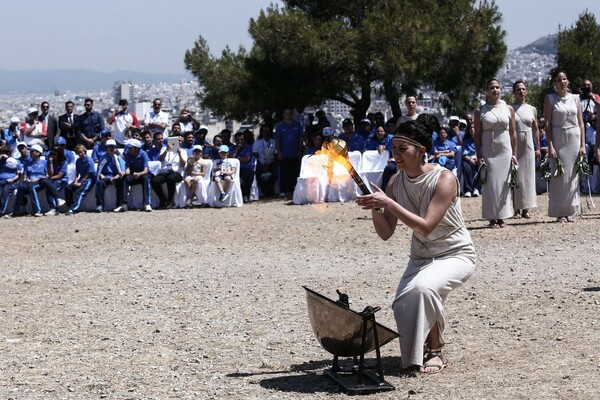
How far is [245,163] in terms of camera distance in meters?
22.0

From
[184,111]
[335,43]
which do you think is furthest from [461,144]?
[184,111]

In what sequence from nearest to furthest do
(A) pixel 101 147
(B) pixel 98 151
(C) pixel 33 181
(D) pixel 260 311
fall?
(D) pixel 260 311, (C) pixel 33 181, (B) pixel 98 151, (A) pixel 101 147

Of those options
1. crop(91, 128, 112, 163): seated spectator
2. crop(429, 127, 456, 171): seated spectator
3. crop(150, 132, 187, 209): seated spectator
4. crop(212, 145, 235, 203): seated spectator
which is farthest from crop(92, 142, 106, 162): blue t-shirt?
crop(429, 127, 456, 171): seated spectator

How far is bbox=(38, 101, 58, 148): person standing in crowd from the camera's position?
23.7 meters

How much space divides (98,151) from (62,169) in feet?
3.22

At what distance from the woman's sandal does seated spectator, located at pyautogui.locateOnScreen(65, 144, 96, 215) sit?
1436 cm

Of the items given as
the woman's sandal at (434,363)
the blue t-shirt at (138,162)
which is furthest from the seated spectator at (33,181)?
the woman's sandal at (434,363)

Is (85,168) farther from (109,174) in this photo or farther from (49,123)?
(49,123)

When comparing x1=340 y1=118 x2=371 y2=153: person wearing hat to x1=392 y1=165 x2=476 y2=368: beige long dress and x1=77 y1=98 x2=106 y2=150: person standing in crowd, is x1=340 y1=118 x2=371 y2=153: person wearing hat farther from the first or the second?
x1=392 y1=165 x2=476 y2=368: beige long dress

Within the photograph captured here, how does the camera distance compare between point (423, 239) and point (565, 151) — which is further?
point (565, 151)

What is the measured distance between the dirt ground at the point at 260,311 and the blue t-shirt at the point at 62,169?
4.51m

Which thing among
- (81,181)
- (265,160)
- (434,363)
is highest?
(265,160)

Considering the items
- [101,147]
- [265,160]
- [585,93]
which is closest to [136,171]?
[101,147]

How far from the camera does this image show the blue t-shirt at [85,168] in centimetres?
2111
